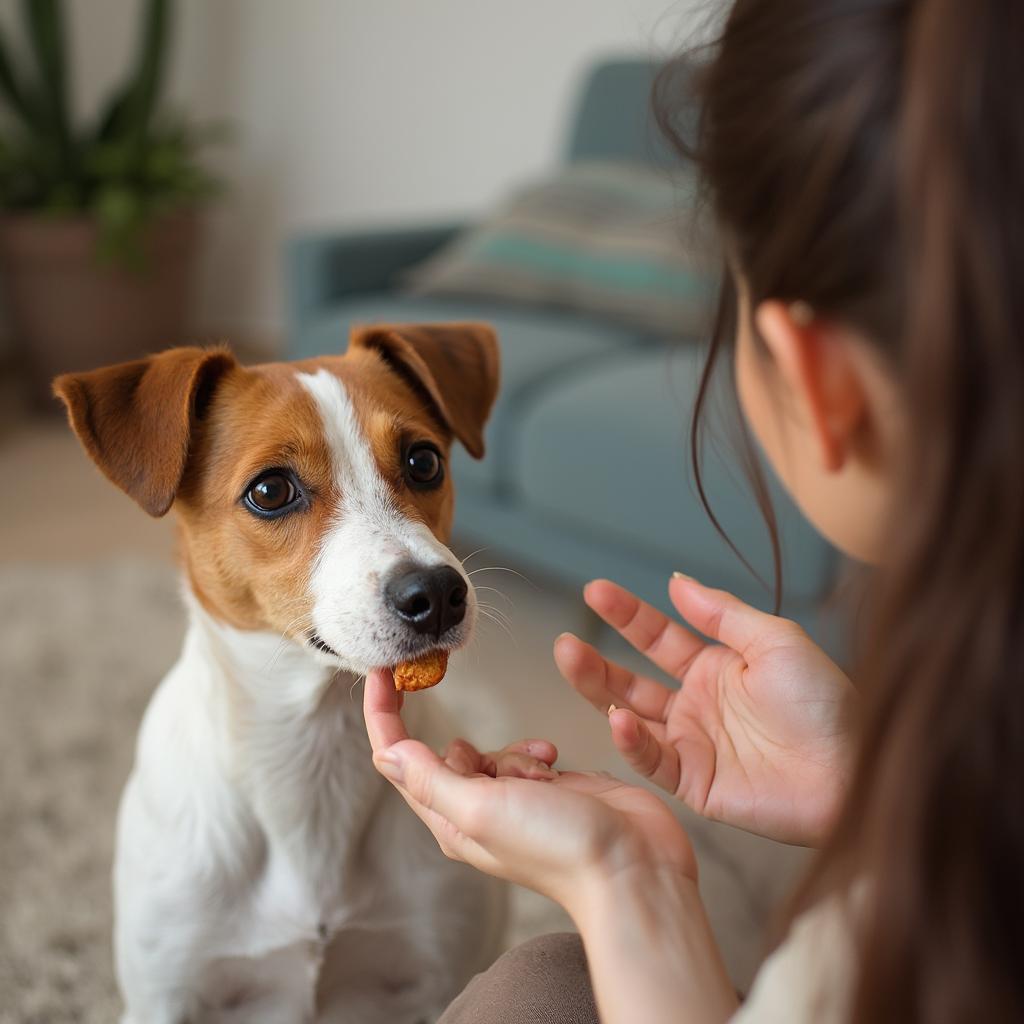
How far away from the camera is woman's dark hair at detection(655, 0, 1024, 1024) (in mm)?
605

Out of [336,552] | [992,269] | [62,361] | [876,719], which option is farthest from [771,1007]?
[62,361]

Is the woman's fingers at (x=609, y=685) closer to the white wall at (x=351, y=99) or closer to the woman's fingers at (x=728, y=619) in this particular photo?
the woman's fingers at (x=728, y=619)

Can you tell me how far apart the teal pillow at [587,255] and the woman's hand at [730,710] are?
1844 mm

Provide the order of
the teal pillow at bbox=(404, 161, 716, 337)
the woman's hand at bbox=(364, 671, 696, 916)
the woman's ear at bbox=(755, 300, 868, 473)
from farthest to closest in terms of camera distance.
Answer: the teal pillow at bbox=(404, 161, 716, 337), the woman's hand at bbox=(364, 671, 696, 916), the woman's ear at bbox=(755, 300, 868, 473)

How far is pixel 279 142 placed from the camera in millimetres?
5062

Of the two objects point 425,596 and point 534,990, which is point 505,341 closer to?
point 425,596

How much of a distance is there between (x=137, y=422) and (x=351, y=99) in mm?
4005

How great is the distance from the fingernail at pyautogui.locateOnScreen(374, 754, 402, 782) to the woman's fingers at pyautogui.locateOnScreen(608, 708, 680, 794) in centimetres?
20

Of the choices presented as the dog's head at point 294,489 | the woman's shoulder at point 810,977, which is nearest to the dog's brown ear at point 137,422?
the dog's head at point 294,489

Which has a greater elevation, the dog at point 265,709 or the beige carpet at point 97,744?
the dog at point 265,709

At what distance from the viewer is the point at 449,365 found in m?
1.41

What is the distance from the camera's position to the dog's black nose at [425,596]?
1095 millimetres

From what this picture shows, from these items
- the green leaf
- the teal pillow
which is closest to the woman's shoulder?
the teal pillow

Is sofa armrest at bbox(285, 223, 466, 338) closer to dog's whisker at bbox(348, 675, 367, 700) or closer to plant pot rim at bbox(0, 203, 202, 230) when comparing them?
plant pot rim at bbox(0, 203, 202, 230)
